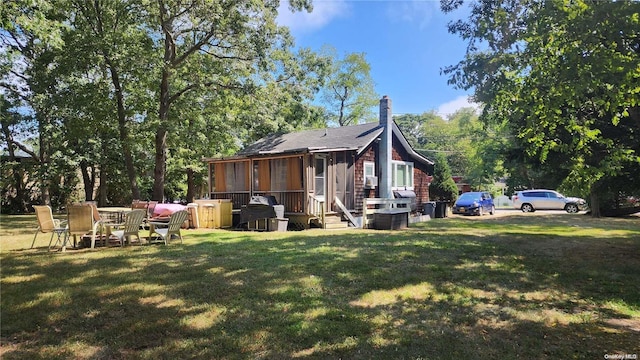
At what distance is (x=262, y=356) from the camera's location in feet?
11.3

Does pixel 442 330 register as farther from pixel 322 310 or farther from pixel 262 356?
pixel 262 356

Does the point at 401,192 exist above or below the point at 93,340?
above

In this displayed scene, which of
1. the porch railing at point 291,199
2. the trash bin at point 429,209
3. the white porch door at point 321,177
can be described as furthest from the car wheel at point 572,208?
the porch railing at point 291,199

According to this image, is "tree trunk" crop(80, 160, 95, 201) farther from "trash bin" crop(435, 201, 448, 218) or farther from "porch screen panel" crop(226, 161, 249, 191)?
"trash bin" crop(435, 201, 448, 218)

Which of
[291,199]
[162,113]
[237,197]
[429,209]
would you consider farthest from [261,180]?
[429,209]

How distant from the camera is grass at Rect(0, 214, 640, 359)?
3.66 m

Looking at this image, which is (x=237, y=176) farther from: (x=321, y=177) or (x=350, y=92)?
(x=350, y=92)

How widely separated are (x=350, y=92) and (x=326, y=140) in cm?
2244

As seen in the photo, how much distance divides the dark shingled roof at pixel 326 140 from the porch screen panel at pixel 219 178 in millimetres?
1054

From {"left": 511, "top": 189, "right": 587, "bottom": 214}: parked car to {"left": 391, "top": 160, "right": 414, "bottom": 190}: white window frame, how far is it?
33.2 ft

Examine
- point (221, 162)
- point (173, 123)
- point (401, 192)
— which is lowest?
point (401, 192)

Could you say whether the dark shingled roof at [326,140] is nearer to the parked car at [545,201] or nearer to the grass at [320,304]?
the grass at [320,304]

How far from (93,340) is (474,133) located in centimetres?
4334

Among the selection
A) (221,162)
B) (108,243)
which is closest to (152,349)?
(108,243)
